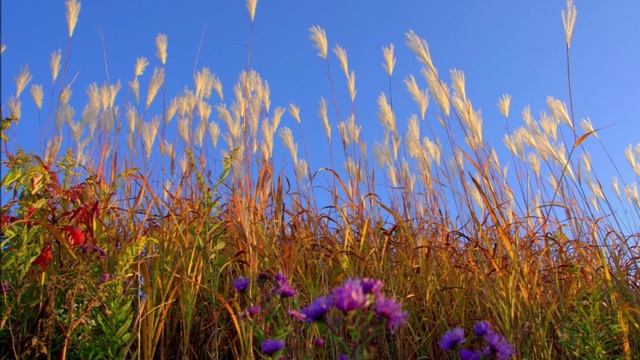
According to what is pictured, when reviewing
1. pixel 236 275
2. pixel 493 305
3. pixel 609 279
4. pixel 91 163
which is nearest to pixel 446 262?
pixel 493 305

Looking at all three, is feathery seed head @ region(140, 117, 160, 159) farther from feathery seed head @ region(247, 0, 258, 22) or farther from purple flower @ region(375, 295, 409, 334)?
purple flower @ region(375, 295, 409, 334)

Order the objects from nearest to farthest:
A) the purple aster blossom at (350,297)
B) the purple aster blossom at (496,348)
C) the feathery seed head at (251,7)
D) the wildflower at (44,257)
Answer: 1. the purple aster blossom at (350,297)
2. the purple aster blossom at (496,348)
3. the wildflower at (44,257)
4. the feathery seed head at (251,7)

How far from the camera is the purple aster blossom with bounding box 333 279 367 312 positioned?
2.75 ft

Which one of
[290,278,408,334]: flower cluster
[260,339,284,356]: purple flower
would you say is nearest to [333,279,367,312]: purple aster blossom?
[290,278,408,334]: flower cluster

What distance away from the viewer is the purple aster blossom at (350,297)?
84cm

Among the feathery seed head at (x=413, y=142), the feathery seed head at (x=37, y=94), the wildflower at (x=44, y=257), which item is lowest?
the wildflower at (x=44, y=257)

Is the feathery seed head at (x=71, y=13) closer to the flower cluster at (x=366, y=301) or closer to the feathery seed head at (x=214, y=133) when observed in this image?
the feathery seed head at (x=214, y=133)

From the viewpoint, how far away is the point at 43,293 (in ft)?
5.81

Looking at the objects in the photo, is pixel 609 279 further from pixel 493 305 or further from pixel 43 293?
pixel 43 293

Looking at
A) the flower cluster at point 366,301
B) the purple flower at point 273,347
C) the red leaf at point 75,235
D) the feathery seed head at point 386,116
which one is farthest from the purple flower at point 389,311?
the feathery seed head at point 386,116

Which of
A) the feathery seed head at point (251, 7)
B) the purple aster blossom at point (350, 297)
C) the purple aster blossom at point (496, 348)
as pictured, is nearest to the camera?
the purple aster blossom at point (350, 297)

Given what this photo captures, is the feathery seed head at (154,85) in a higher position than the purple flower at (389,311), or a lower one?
higher

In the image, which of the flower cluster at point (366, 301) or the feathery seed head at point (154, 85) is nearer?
the flower cluster at point (366, 301)

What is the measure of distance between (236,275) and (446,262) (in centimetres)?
81
